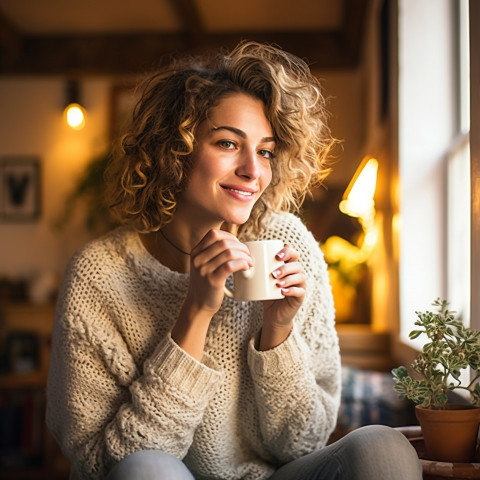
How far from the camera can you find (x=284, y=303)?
1292 mm

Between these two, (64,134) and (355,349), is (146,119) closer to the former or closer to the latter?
(355,349)

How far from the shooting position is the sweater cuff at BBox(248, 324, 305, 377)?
4.36 feet

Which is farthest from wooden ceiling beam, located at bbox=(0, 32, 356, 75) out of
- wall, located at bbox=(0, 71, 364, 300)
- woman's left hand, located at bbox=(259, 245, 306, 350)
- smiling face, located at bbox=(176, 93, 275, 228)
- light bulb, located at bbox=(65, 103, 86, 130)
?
woman's left hand, located at bbox=(259, 245, 306, 350)

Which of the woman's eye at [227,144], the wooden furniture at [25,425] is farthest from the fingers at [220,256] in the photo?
the wooden furniture at [25,425]

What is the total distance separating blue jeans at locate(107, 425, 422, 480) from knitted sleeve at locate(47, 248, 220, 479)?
109 millimetres

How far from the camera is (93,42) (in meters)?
5.35

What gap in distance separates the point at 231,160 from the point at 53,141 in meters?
4.36

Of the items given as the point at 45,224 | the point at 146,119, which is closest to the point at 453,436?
the point at 146,119

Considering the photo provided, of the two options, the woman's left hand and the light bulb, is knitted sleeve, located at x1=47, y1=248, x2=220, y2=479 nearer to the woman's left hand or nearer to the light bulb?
the woman's left hand

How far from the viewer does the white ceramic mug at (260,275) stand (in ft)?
3.83

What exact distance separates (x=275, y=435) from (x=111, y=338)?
39cm

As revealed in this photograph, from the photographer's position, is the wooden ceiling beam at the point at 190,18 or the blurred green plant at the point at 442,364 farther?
the wooden ceiling beam at the point at 190,18

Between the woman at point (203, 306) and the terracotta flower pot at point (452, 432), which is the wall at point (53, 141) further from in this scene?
the terracotta flower pot at point (452, 432)

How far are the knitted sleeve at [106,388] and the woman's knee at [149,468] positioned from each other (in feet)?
0.38
